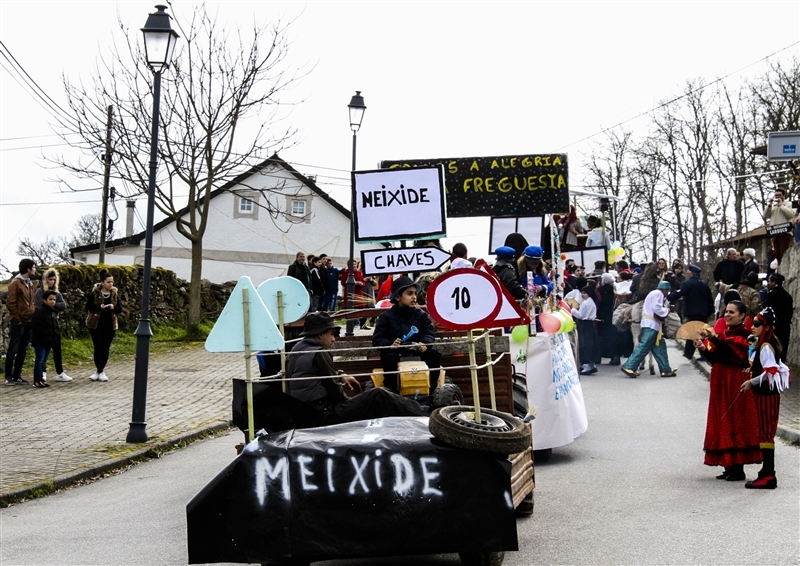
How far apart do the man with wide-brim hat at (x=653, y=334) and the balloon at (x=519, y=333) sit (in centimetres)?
864

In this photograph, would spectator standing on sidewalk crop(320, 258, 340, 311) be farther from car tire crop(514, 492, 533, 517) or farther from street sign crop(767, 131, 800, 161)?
car tire crop(514, 492, 533, 517)

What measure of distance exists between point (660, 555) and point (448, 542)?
1.70m

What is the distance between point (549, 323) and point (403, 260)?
6.02 feet

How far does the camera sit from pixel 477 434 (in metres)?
6.23

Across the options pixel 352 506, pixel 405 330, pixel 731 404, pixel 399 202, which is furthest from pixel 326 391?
pixel 399 202

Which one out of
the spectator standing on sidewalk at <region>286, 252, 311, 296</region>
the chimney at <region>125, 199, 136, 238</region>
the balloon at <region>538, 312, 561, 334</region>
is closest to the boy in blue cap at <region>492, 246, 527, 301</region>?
the balloon at <region>538, 312, 561, 334</region>

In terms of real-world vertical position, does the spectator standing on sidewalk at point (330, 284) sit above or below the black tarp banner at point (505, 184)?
below

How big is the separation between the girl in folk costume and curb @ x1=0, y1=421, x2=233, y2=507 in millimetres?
6619

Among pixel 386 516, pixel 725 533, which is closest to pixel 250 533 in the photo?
pixel 386 516

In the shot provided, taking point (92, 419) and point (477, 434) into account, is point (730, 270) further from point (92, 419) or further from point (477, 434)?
point (477, 434)

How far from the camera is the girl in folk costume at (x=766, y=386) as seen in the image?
945 centimetres

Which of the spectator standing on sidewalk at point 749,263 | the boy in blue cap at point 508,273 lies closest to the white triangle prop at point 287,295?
the boy in blue cap at point 508,273

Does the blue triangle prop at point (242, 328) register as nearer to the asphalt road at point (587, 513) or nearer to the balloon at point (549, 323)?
the asphalt road at point (587, 513)

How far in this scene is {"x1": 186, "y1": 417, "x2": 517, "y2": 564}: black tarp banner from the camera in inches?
241
